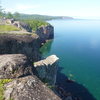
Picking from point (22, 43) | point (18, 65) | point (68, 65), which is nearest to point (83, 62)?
point (68, 65)

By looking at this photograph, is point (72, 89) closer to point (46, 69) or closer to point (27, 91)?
point (46, 69)

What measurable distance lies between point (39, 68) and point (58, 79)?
23.5 meters

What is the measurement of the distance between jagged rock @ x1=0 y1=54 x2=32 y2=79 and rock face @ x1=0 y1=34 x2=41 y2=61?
65.7 feet

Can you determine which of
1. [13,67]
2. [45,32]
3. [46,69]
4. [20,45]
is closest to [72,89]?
[46,69]

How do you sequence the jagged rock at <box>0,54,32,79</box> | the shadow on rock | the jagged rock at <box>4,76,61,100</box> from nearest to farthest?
the jagged rock at <box>4,76,61,100</box> < the jagged rock at <box>0,54,32,79</box> < the shadow on rock

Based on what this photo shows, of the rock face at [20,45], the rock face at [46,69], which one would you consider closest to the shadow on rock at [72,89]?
the rock face at [46,69]

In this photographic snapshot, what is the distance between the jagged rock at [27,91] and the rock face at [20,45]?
2438 cm

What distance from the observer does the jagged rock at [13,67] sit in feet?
68.8

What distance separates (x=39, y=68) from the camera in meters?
35.9

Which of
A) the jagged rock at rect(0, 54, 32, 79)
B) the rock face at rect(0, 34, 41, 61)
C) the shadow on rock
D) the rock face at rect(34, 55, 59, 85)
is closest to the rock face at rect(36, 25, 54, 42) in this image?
the shadow on rock

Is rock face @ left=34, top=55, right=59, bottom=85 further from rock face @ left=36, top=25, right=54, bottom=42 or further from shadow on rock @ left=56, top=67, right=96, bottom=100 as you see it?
rock face @ left=36, top=25, right=54, bottom=42

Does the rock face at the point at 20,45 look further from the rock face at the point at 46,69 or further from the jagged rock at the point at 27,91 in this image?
the jagged rock at the point at 27,91

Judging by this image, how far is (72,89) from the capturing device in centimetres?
5281

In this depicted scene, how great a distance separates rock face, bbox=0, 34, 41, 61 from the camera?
1702 inches
